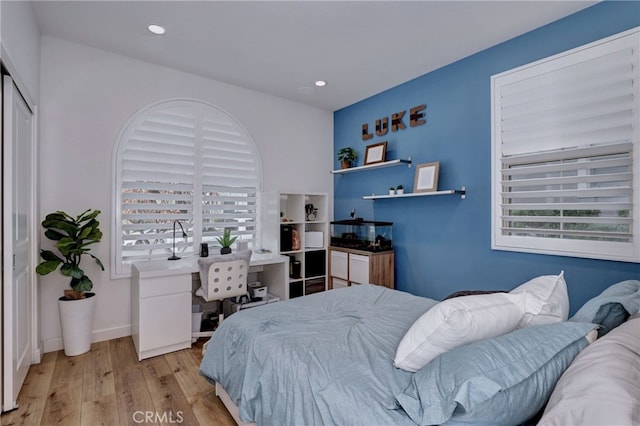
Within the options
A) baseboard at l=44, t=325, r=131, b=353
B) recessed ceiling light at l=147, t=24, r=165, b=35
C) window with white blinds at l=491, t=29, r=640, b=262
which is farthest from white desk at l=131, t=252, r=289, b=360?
window with white blinds at l=491, t=29, r=640, b=262

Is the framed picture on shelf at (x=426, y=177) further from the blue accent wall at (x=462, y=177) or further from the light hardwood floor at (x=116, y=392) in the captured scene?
the light hardwood floor at (x=116, y=392)

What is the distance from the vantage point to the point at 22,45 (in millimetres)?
2154

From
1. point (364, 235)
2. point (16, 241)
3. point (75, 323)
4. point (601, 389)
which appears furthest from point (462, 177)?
point (75, 323)

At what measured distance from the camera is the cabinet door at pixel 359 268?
352cm

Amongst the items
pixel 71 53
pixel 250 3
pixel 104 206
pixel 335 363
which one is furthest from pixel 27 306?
pixel 250 3

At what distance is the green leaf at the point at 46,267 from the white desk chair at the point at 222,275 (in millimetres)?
1076

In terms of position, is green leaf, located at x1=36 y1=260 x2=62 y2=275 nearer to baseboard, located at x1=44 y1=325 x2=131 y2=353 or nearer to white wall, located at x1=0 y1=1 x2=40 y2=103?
baseboard, located at x1=44 y1=325 x2=131 y2=353

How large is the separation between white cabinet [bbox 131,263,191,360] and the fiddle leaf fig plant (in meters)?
0.41

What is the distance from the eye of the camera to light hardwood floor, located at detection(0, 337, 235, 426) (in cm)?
193

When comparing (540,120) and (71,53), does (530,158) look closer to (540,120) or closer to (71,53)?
(540,120)

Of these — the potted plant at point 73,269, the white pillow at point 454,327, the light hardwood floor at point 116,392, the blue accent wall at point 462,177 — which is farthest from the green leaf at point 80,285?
the blue accent wall at point 462,177

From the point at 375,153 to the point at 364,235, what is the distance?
1.02 meters

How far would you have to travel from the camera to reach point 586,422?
73 cm

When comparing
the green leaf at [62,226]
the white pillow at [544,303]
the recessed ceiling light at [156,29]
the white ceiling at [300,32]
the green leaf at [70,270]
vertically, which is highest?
the recessed ceiling light at [156,29]
